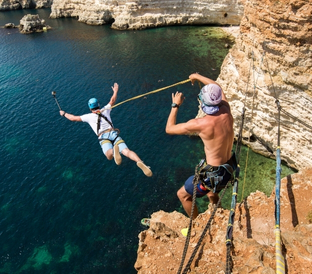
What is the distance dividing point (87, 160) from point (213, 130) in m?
19.1

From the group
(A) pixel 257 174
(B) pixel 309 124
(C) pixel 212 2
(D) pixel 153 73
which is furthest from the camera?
(C) pixel 212 2

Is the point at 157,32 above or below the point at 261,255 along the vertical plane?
below

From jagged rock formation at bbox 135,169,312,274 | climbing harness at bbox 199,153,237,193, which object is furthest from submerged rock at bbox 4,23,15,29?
climbing harness at bbox 199,153,237,193

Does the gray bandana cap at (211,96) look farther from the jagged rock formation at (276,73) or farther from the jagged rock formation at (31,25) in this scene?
the jagged rock formation at (31,25)

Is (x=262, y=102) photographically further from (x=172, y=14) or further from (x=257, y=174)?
(x=172, y=14)

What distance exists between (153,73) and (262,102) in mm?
22092

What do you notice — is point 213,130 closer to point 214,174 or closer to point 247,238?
point 214,174

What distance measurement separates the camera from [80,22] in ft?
210

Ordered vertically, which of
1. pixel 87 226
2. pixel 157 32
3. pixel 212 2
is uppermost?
pixel 212 2

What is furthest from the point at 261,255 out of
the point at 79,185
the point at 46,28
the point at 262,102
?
the point at 46,28

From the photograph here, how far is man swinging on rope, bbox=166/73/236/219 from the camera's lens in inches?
292

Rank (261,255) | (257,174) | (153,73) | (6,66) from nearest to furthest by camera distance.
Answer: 1. (261,255)
2. (257,174)
3. (153,73)
4. (6,66)

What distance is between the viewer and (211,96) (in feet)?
23.9

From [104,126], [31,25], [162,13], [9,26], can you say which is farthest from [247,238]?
[9,26]
